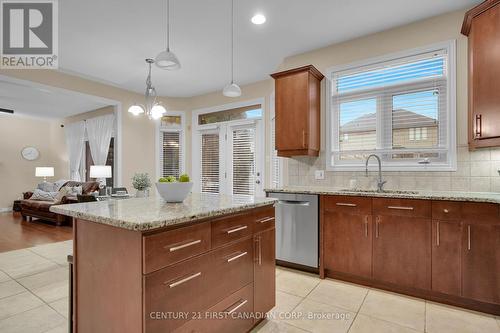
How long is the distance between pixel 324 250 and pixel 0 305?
302 cm

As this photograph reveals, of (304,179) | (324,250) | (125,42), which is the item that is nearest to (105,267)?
(324,250)

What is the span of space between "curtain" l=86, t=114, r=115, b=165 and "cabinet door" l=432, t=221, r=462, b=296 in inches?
254

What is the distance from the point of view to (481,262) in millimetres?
2184

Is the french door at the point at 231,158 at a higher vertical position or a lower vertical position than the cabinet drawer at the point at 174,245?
higher

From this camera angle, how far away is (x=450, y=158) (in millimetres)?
2789

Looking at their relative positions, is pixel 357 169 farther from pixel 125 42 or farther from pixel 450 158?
pixel 125 42

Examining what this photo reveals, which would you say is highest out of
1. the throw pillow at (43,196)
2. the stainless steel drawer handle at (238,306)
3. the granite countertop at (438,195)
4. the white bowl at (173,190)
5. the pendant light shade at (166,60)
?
the pendant light shade at (166,60)

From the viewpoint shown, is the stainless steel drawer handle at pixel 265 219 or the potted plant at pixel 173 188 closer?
the potted plant at pixel 173 188

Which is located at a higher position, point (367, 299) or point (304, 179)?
point (304, 179)

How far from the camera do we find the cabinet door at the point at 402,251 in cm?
241

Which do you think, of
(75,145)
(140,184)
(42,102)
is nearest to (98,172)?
(140,184)

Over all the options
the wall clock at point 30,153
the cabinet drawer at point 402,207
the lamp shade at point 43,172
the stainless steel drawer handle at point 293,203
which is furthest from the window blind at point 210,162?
the wall clock at point 30,153

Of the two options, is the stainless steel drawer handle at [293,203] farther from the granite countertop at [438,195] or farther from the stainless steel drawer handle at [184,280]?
the stainless steel drawer handle at [184,280]

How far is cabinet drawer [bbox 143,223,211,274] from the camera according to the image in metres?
1.22
